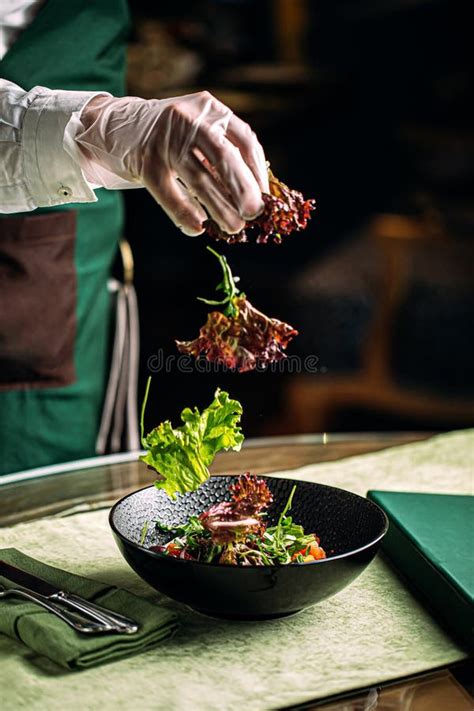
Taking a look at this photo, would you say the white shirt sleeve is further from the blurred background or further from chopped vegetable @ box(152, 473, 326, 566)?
the blurred background

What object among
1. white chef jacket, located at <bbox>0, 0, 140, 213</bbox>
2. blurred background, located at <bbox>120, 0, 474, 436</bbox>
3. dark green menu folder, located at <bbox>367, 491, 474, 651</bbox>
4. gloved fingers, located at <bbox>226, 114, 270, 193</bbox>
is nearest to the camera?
dark green menu folder, located at <bbox>367, 491, 474, 651</bbox>

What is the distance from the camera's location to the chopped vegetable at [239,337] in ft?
3.60

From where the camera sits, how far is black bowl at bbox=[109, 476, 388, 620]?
Result: 0.91 metres

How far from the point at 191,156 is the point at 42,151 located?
11.5 inches

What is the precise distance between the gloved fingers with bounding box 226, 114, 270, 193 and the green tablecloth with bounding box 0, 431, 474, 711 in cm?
47

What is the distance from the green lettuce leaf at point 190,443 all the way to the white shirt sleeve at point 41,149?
1.21 ft

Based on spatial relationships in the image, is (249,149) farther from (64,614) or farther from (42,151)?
(64,614)

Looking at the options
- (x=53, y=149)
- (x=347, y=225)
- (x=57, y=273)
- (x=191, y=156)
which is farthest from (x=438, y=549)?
(x=347, y=225)

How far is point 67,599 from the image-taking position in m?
0.97

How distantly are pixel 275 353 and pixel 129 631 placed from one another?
0.35m

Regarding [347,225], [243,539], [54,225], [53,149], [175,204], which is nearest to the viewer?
[243,539]

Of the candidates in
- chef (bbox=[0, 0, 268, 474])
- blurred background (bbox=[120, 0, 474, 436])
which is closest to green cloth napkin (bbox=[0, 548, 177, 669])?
chef (bbox=[0, 0, 268, 474])

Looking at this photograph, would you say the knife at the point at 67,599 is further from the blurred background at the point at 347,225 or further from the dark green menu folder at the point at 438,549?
the blurred background at the point at 347,225

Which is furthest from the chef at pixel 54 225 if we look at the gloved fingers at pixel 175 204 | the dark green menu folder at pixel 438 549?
the dark green menu folder at pixel 438 549
